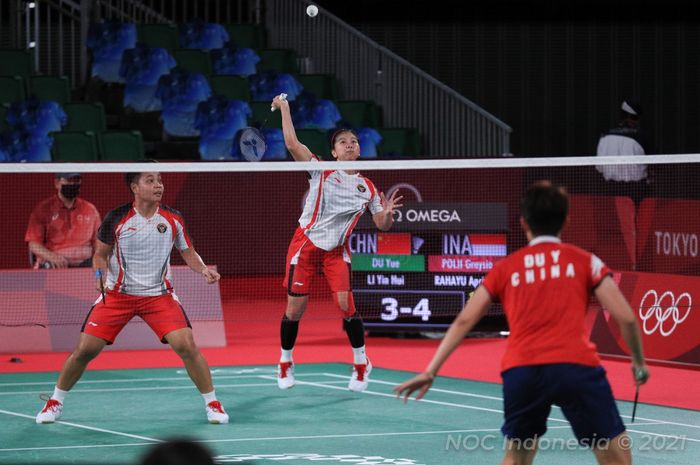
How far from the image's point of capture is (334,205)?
9.86m

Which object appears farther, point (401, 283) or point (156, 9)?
point (156, 9)

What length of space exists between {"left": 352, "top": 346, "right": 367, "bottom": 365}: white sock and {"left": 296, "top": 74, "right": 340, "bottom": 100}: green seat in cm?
818

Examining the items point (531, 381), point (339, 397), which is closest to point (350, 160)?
point (339, 397)

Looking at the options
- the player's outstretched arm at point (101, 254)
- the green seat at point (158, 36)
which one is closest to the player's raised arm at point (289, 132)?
the player's outstretched arm at point (101, 254)

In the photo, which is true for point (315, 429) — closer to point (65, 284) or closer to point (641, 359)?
point (641, 359)

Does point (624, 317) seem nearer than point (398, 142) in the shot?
Yes

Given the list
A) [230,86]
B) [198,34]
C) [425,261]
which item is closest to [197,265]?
[425,261]

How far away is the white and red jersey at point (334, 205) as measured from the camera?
9797 mm

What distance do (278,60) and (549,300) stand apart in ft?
43.8

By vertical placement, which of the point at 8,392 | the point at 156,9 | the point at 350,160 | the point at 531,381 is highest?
the point at 156,9

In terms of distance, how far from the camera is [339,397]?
33.0 feet

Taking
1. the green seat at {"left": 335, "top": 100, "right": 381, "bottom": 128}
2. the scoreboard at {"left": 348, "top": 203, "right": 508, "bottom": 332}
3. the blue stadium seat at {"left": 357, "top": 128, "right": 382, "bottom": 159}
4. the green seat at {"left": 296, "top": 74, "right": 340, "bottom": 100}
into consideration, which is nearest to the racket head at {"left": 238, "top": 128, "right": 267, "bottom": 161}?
the scoreboard at {"left": 348, "top": 203, "right": 508, "bottom": 332}

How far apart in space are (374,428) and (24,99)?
9248 mm

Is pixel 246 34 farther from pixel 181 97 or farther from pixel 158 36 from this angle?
pixel 181 97
